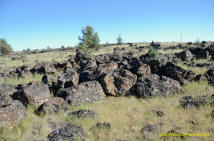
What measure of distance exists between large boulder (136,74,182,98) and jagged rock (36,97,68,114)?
3878 mm

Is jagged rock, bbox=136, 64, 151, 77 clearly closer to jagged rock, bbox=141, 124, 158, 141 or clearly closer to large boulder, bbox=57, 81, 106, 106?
large boulder, bbox=57, 81, 106, 106

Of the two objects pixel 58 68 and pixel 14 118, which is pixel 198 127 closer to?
pixel 14 118

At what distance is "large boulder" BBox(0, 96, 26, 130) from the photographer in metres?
4.77

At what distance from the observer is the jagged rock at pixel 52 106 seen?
6.07 m

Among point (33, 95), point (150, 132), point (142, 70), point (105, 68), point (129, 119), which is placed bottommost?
point (129, 119)

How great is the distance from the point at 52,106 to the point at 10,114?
1637 millimetres

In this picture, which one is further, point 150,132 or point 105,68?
point 105,68

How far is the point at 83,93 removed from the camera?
24.8ft

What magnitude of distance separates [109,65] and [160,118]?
20.3ft

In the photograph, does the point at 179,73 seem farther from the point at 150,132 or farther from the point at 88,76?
the point at 150,132

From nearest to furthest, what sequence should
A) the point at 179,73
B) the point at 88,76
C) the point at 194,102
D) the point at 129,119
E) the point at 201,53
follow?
the point at 129,119 → the point at 194,102 → the point at 179,73 → the point at 88,76 → the point at 201,53

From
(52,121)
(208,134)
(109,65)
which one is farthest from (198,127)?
(109,65)

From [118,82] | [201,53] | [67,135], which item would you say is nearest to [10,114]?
[67,135]

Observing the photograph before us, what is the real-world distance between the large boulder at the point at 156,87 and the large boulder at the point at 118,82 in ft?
1.84
